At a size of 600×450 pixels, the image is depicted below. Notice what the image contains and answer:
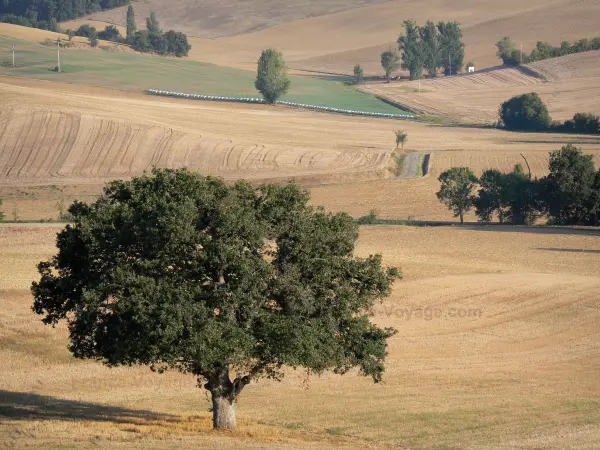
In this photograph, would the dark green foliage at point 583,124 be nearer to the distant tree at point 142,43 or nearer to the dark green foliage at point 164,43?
the dark green foliage at point 164,43

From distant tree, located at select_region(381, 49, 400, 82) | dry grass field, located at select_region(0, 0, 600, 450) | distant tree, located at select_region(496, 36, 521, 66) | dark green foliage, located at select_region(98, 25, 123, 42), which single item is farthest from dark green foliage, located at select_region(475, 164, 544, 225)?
dark green foliage, located at select_region(98, 25, 123, 42)

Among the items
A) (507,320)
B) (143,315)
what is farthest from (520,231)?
(143,315)

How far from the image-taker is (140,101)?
11825 cm

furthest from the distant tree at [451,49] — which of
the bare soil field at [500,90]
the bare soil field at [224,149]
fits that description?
the bare soil field at [224,149]

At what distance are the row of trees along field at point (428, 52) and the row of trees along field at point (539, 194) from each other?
320ft

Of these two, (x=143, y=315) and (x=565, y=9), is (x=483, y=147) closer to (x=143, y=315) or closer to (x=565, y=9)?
(x=143, y=315)

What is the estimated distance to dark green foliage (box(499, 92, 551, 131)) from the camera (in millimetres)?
117562

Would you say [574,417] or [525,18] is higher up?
[525,18]

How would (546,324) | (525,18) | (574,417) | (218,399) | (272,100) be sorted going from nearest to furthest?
(218,399) → (574,417) → (546,324) → (272,100) → (525,18)

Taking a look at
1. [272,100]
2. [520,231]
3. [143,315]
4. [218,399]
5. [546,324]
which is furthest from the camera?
[272,100]

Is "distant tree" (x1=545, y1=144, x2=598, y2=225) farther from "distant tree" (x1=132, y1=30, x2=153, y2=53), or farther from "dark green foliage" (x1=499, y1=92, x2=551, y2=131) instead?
"distant tree" (x1=132, y1=30, x2=153, y2=53)

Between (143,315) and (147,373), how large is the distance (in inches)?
406

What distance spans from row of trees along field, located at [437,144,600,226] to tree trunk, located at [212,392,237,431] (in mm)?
41518

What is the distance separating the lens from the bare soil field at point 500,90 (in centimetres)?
13138
